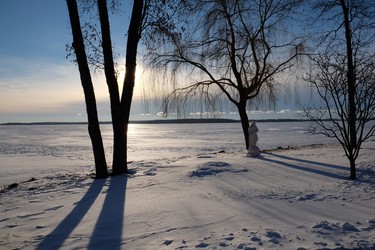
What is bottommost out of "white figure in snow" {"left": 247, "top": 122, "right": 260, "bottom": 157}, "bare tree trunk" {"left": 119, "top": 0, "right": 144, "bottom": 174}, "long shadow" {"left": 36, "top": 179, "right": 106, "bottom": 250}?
"long shadow" {"left": 36, "top": 179, "right": 106, "bottom": 250}

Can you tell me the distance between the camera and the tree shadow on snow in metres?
3.87

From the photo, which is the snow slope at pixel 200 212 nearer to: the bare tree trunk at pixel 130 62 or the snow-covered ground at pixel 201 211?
the snow-covered ground at pixel 201 211

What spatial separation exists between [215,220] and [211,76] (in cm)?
1030

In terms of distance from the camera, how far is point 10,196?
677cm

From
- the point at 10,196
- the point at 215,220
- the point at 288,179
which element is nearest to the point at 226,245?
the point at 215,220

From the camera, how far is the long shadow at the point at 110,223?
3836 mm

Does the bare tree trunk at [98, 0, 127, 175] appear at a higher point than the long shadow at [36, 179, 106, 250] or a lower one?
higher

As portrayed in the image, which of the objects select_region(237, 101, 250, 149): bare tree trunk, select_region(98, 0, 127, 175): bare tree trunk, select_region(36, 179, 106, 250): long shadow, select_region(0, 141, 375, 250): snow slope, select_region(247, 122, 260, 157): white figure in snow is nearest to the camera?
select_region(0, 141, 375, 250): snow slope

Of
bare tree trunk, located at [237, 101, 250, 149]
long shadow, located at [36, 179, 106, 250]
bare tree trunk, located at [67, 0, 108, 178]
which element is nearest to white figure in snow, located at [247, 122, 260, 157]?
bare tree trunk, located at [237, 101, 250, 149]

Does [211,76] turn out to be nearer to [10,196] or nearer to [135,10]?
[135,10]

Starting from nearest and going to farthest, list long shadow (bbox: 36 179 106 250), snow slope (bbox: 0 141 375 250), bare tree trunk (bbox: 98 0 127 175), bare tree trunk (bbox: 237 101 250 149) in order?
snow slope (bbox: 0 141 375 250) → long shadow (bbox: 36 179 106 250) → bare tree trunk (bbox: 98 0 127 175) → bare tree trunk (bbox: 237 101 250 149)

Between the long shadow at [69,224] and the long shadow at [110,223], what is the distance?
282 mm

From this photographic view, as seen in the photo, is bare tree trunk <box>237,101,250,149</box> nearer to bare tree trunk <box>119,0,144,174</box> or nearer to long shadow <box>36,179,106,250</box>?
bare tree trunk <box>119,0,144,174</box>

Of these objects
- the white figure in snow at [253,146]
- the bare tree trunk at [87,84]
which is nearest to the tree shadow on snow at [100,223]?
the bare tree trunk at [87,84]
